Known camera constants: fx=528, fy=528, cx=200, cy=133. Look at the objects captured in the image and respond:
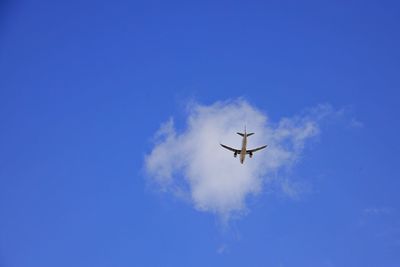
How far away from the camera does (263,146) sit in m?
139

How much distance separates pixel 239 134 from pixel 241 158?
10489 mm

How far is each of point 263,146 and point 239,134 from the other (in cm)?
1518

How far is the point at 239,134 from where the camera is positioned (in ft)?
414

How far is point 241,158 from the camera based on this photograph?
5295 inches

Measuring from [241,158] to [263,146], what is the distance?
8164mm

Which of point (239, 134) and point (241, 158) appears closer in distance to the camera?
point (239, 134)

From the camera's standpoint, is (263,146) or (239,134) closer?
(239,134)
